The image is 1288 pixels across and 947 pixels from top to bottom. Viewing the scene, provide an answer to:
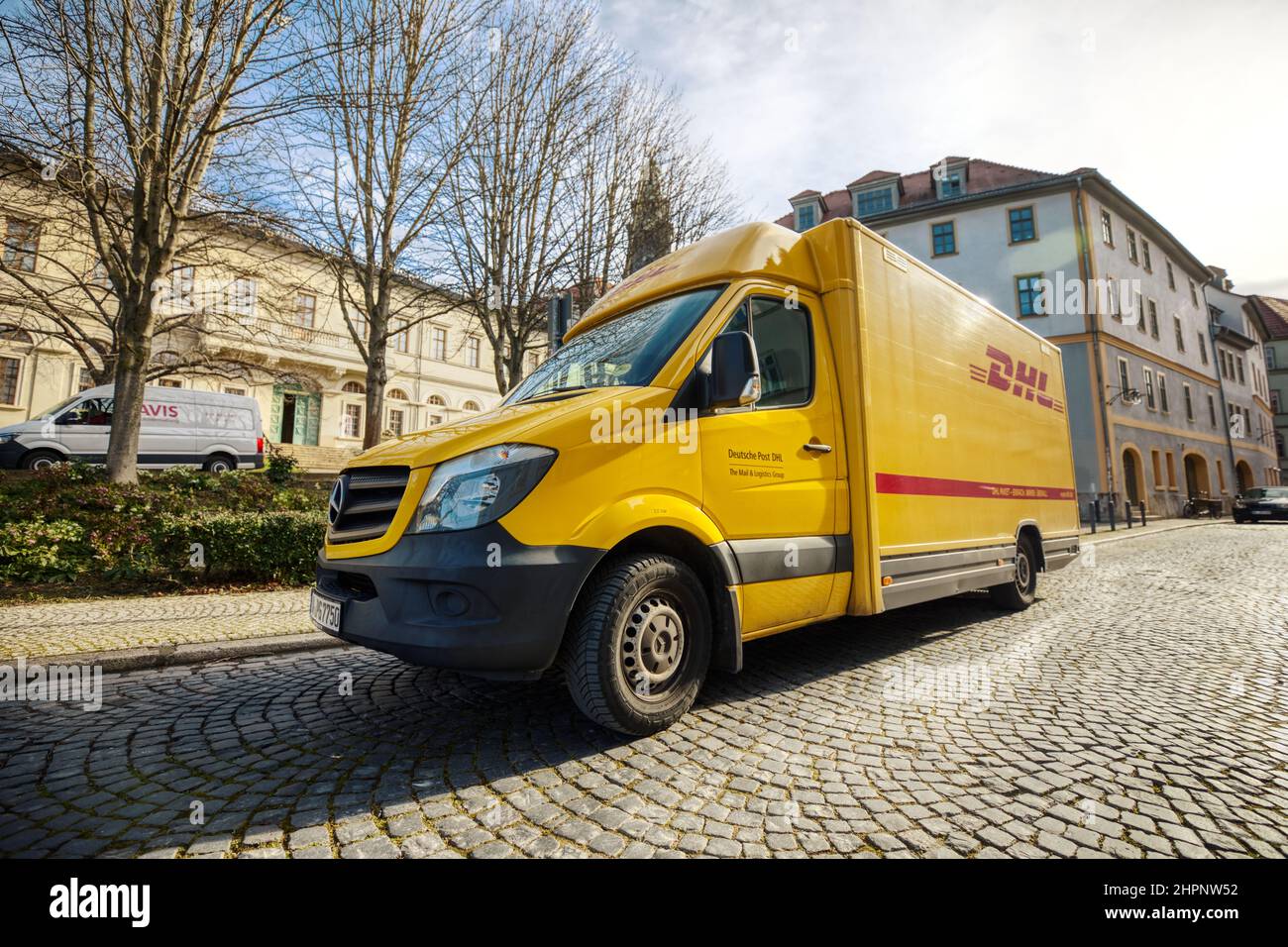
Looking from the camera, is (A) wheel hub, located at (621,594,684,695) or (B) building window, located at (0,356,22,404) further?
(B) building window, located at (0,356,22,404)

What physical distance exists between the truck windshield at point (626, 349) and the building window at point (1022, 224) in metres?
28.1

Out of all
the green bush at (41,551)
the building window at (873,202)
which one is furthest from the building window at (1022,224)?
the green bush at (41,551)

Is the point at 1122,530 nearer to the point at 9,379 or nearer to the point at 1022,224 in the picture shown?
the point at 1022,224

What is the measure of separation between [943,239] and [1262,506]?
16.1 meters

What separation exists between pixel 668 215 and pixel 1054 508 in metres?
10.9

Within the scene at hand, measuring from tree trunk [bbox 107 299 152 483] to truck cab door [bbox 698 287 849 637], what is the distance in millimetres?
10003

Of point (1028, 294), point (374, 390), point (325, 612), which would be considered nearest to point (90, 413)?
point (374, 390)

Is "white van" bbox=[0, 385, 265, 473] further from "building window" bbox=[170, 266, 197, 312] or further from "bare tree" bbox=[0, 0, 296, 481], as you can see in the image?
"bare tree" bbox=[0, 0, 296, 481]

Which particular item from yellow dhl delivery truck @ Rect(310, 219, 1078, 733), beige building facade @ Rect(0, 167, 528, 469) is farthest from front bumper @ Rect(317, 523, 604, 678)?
beige building facade @ Rect(0, 167, 528, 469)

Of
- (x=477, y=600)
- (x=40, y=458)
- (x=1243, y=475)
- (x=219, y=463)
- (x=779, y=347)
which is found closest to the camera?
(x=477, y=600)

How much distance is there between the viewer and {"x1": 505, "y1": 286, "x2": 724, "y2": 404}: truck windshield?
328cm

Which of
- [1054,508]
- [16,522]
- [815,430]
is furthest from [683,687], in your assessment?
[16,522]

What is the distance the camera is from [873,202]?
96.8ft
